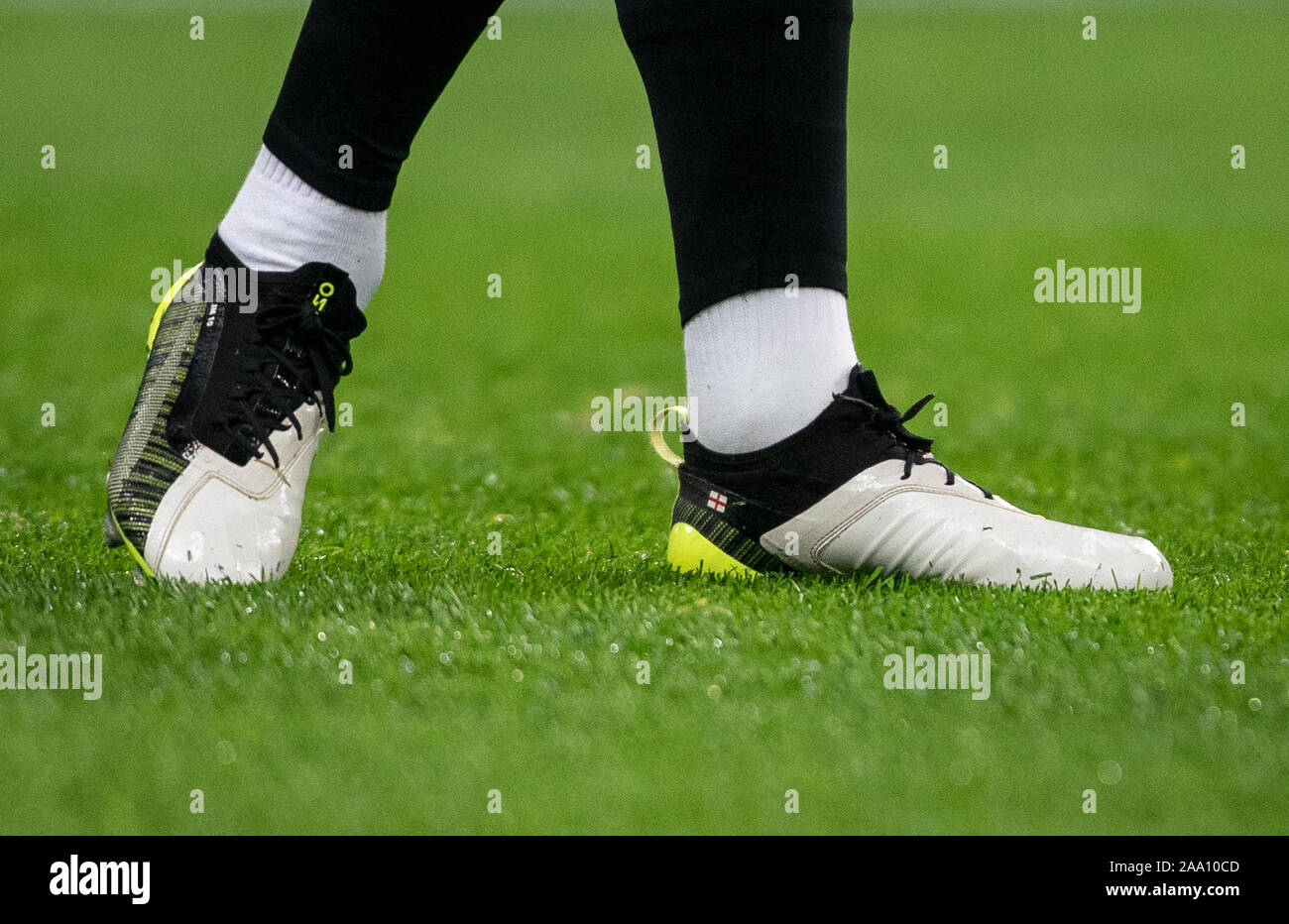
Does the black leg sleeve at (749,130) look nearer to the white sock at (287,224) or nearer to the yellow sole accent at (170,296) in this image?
the white sock at (287,224)

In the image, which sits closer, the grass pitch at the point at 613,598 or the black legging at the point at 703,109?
the grass pitch at the point at 613,598

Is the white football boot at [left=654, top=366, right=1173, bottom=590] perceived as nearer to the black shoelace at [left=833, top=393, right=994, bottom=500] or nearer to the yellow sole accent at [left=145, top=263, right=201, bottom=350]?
the black shoelace at [left=833, top=393, right=994, bottom=500]

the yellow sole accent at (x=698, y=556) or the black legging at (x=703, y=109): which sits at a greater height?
the black legging at (x=703, y=109)

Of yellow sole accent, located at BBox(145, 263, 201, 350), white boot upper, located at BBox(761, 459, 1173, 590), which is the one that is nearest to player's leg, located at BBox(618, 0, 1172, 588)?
white boot upper, located at BBox(761, 459, 1173, 590)

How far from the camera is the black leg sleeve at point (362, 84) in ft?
6.25

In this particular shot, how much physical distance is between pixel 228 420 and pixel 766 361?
0.70 metres

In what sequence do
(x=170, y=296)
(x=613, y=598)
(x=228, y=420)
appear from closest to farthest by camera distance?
(x=613, y=598) → (x=228, y=420) → (x=170, y=296)

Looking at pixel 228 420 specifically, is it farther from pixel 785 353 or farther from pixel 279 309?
pixel 785 353

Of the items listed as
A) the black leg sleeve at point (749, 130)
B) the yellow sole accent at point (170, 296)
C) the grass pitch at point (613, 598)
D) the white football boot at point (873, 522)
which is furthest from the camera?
the yellow sole accent at point (170, 296)

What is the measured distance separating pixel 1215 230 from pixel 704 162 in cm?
856

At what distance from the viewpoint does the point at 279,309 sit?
2014mm

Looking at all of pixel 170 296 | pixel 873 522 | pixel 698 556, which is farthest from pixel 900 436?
pixel 170 296

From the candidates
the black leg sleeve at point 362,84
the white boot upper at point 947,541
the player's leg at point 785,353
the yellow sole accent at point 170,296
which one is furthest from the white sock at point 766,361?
the yellow sole accent at point 170,296

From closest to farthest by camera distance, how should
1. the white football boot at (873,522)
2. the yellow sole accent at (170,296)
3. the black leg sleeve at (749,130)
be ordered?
the black leg sleeve at (749,130) < the white football boot at (873,522) < the yellow sole accent at (170,296)
